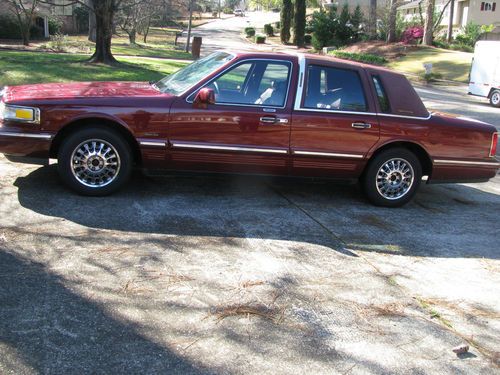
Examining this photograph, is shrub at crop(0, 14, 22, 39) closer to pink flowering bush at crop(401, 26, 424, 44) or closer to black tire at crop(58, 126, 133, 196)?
pink flowering bush at crop(401, 26, 424, 44)

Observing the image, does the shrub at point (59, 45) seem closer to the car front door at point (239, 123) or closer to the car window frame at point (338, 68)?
the car front door at point (239, 123)

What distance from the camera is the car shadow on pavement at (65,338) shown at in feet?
10.1

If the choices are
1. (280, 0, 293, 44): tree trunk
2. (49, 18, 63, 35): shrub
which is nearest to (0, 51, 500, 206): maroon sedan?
(49, 18, 63, 35): shrub

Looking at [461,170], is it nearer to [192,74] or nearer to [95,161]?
[192,74]

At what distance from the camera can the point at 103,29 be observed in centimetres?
1691

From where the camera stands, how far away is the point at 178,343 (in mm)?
3383

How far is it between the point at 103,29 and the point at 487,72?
578 inches

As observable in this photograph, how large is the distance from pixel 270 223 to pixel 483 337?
2.41 meters

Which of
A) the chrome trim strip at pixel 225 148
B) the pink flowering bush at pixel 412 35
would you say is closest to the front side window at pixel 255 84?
the chrome trim strip at pixel 225 148

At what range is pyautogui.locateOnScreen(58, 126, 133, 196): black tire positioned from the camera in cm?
572

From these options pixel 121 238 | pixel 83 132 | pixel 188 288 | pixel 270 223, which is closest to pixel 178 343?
pixel 188 288

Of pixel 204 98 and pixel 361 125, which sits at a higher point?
pixel 204 98

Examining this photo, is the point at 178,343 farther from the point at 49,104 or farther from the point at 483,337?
the point at 49,104

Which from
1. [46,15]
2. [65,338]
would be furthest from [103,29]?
[46,15]
